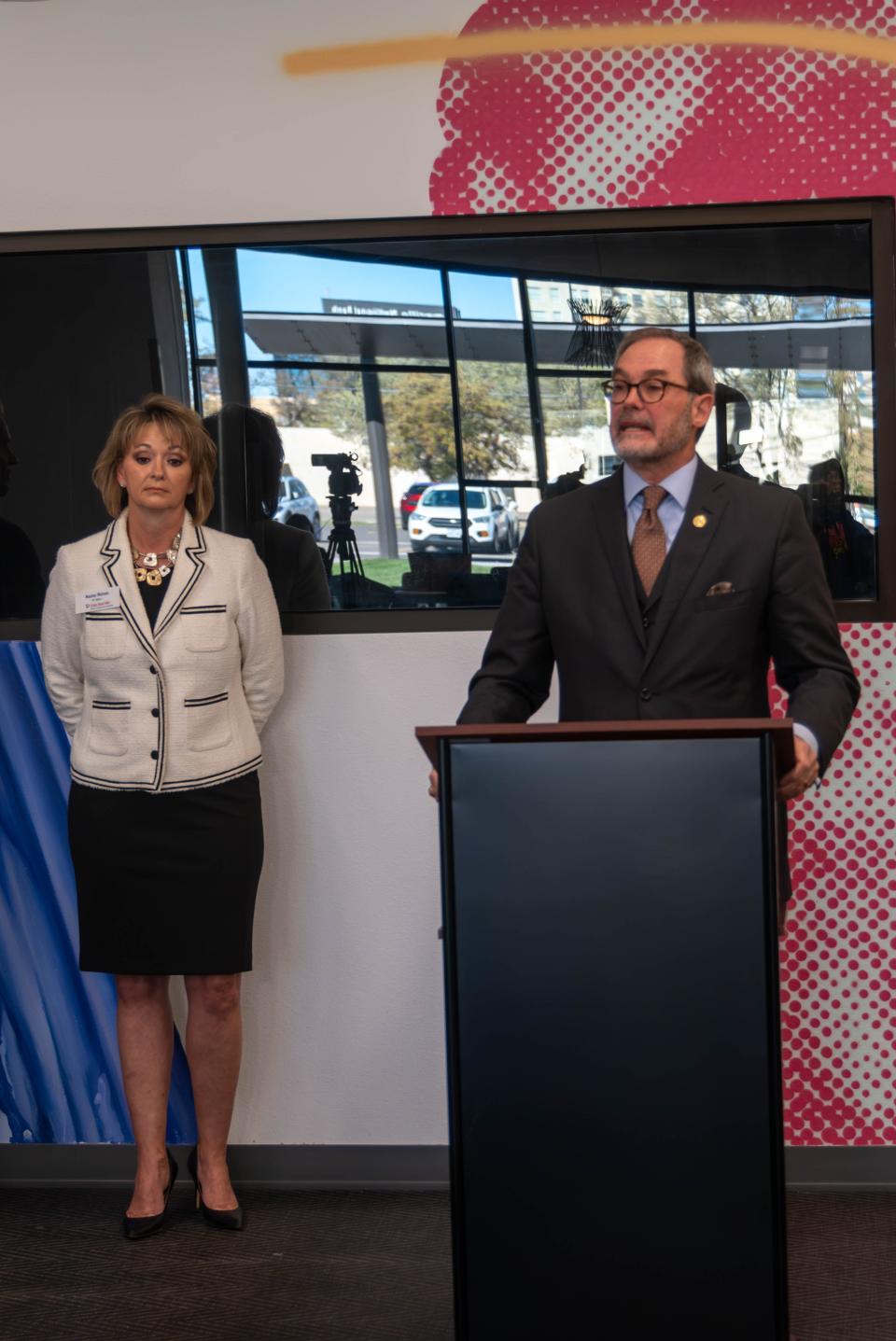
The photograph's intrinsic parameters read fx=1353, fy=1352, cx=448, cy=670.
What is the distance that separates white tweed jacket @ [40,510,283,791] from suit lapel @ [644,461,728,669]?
127cm

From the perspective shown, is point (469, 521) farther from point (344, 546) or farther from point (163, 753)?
point (163, 753)

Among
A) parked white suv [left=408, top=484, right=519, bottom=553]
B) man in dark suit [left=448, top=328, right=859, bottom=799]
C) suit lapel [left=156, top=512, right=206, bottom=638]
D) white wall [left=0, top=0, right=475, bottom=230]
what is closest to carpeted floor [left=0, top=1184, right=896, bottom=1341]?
man in dark suit [left=448, top=328, right=859, bottom=799]

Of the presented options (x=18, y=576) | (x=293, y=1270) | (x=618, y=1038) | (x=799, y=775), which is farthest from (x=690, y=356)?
(x=293, y=1270)

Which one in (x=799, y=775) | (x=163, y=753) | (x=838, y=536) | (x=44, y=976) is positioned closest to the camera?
(x=799, y=775)

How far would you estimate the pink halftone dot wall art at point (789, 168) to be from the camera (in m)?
3.40

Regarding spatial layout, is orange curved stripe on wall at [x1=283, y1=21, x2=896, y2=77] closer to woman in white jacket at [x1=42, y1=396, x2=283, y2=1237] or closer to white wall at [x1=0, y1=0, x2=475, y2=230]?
white wall at [x1=0, y1=0, x2=475, y2=230]

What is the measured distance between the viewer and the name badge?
10.8ft

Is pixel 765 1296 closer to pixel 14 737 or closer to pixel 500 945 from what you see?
pixel 500 945

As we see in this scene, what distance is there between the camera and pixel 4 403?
3.74 metres

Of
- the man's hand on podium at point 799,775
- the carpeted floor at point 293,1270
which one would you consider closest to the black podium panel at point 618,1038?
the man's hand on podium at point 799,775

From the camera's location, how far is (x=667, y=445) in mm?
2512

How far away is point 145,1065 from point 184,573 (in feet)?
4.11

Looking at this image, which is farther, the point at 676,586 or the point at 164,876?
the point at 164,876

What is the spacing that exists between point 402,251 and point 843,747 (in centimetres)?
174
